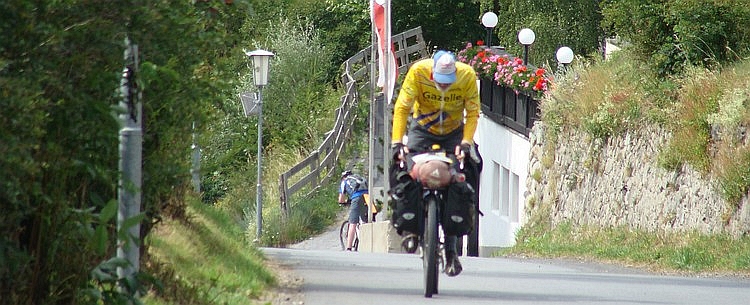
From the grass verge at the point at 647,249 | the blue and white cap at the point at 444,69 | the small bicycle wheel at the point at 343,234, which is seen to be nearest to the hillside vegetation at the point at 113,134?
the grass verge at the point at 647,249

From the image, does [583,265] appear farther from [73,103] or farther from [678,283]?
[73,103]

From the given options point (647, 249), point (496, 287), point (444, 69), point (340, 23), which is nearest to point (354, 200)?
point (647, 249)

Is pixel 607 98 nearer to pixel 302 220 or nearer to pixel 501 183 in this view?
pixel 501 183

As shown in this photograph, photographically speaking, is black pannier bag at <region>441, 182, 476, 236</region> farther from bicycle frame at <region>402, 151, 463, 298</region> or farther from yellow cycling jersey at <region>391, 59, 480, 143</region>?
yellow cycling jersey at <region>391, 59, 480, 143</region>

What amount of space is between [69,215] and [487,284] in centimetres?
574

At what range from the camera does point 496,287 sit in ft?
36.3

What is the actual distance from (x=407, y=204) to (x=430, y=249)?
1.75ft

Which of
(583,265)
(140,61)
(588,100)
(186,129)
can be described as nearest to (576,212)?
(588,100)

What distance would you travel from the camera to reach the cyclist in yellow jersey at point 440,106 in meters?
9.68

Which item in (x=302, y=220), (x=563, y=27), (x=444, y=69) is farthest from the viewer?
→ (x=563, y=27)

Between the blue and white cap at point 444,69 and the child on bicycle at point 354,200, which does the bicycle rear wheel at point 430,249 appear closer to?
the blue and white cap at point 444,69

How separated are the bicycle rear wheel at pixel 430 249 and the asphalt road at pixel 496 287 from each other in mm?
102

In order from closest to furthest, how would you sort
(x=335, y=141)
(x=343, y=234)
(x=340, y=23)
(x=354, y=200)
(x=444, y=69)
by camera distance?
(x=444, y=69) < (x=354, y=200) < (x=343, y=234) < (x=335, y=141) < (x=340, y=23)

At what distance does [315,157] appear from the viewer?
3812 cm
